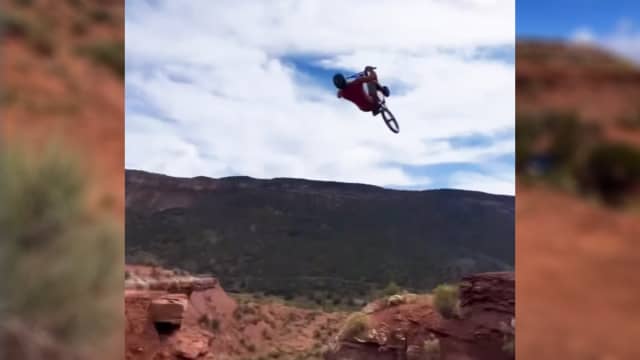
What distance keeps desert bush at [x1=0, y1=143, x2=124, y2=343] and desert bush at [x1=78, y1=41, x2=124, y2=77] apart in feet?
2.46

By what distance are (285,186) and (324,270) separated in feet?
2.35

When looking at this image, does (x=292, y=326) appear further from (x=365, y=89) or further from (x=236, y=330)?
(x=365, y=89)

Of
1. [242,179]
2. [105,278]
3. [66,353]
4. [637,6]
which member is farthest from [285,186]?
[637,6]

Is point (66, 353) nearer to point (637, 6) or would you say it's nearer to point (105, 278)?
point (105, 278)

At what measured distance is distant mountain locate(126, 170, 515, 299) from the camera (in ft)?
23.8

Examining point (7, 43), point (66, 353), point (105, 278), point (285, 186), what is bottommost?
point (66, 353)

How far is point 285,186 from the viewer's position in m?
7.31

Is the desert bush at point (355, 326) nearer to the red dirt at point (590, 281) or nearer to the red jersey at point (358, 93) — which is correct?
the red dirt at point (590, 281)

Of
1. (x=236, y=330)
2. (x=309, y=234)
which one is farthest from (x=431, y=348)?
(x=236, y=330)

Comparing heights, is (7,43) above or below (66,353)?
above

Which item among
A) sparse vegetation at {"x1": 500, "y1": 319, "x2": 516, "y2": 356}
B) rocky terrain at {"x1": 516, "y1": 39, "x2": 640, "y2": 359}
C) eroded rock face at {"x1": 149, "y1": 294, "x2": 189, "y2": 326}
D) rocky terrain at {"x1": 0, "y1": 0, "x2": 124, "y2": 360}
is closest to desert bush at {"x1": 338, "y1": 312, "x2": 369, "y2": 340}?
sparse vegetation at {"x1": 500, "y1": 319, "x2": 516, "y2": 356}

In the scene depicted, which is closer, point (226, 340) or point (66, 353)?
point (66, 353)

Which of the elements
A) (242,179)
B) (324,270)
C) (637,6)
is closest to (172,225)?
(242,179)

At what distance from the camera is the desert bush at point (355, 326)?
7.39 m
